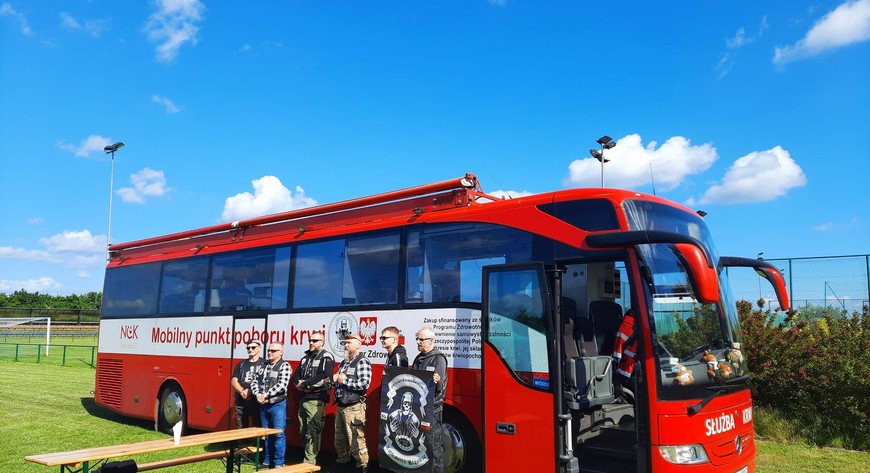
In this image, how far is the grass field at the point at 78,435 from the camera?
874 cm

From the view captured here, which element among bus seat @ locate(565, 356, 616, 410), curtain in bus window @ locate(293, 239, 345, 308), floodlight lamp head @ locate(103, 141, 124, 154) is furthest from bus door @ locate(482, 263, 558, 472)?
floodlight lamp head @ locate(103, 141, 124, 154)

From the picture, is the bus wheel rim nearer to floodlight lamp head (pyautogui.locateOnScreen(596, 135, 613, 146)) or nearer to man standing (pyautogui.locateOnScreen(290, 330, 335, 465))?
man standing (pyautogui.locateOnScreen(290, 330, 335, 465))

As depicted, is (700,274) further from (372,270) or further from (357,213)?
(357,213)

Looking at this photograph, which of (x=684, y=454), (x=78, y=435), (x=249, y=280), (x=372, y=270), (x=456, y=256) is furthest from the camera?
(x=78, y=435)

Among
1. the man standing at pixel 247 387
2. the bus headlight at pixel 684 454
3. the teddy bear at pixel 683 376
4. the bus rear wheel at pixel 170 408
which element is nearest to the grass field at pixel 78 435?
the bus rear wheel at pixel 170 408

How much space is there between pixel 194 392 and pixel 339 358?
13.1 feet

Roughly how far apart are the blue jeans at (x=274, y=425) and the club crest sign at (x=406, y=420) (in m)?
1.71

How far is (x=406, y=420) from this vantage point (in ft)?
23.9

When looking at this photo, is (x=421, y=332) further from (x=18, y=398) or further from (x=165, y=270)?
(x=18, y=398)

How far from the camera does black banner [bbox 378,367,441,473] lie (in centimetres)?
704

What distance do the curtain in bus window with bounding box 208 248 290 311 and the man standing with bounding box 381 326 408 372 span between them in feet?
8.53

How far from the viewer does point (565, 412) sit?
247 inches

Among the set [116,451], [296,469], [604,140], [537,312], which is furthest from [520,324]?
[604,140]

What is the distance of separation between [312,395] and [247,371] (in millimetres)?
1144
